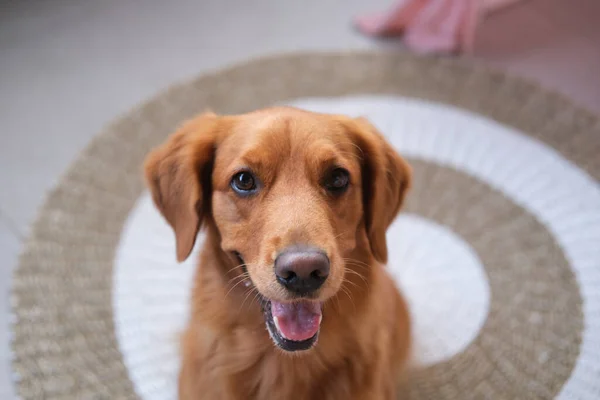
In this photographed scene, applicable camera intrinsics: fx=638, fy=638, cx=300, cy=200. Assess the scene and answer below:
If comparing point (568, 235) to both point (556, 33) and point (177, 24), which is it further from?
point (177, 24)

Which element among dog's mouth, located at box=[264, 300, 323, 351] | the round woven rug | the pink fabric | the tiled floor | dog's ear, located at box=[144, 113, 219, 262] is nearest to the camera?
dog's mouth, located at box=[264, 300, 323, 351]

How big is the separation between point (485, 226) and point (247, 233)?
155 cm

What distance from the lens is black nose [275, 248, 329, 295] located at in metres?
1.62

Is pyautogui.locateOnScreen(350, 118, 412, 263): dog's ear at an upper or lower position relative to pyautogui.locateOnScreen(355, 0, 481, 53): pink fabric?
upper

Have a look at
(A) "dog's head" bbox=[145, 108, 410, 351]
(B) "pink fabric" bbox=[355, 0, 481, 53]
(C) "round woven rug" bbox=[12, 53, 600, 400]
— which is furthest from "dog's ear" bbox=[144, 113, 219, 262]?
(B) "pink fabric" bbox=[355, 0, 481, 53]

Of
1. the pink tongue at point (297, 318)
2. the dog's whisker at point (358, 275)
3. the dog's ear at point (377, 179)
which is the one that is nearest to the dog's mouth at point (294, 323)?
the pink tongue at point (297, 318)

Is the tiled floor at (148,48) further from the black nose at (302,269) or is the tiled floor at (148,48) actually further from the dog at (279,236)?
the black nose at (302,269)

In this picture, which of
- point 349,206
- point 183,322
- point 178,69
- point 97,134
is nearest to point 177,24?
point 178,69

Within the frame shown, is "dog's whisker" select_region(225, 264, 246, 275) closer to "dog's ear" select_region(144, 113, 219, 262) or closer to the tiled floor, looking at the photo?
"dog's ear" select_region(144, 113, 219, 262)

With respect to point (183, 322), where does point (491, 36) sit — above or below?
above

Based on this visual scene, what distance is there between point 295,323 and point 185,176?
0.54 metres

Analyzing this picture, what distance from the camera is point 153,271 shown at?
111 inches

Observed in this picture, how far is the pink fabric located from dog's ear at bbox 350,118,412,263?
196 centimetres

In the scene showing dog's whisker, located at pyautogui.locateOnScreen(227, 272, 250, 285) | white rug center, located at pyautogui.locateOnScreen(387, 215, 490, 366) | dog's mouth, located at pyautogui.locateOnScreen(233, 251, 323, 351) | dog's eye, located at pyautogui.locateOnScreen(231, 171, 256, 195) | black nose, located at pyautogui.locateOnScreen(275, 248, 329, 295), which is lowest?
white rug center, located at pyautogui.locateOnScreen(387, 215, 490, 366)
